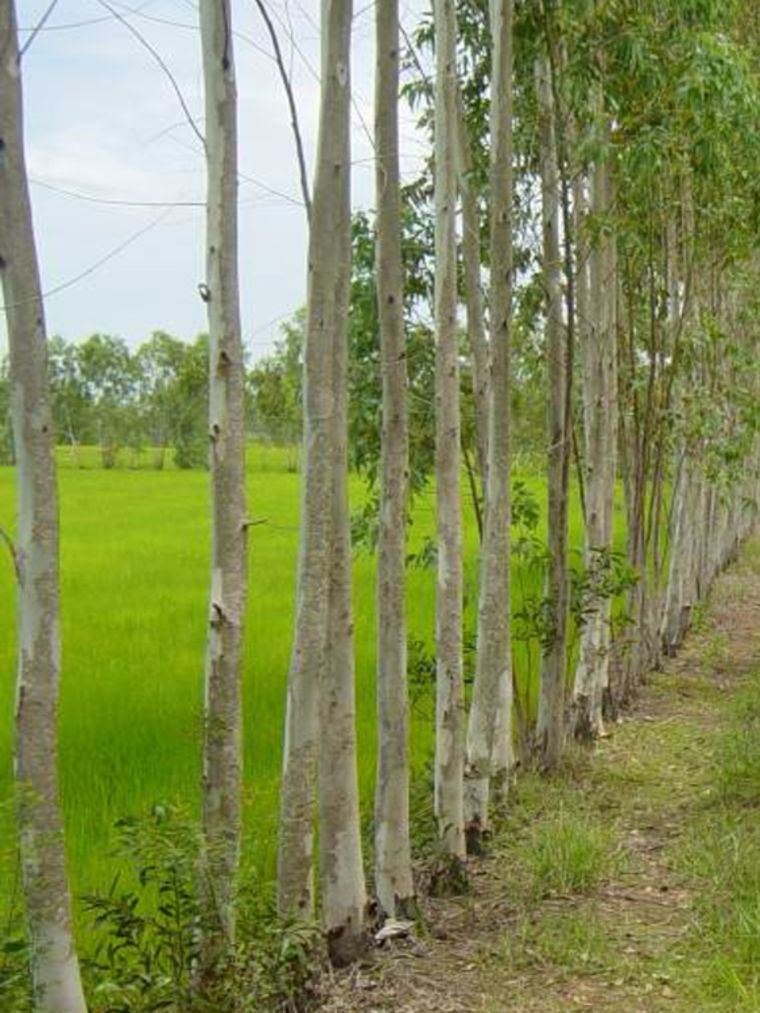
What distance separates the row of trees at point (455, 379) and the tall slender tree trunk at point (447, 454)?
1 cm

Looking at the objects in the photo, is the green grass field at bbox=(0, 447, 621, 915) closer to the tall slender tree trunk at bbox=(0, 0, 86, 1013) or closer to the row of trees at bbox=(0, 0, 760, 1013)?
the row of trees at bbox=(0, 0, 760, 1013)

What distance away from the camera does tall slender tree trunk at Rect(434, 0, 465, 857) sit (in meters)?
4.67

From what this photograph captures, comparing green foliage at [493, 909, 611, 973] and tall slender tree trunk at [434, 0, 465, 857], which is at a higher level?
tall slender tree trunk at [434, 0, 465, 857]

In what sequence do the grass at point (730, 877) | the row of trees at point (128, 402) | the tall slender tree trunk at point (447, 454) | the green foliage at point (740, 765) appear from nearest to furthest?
the grass at point (730, 877) < the tall slender tree trunk at point (447, 454) < the green foliage at point (740, 765) < the row of trees at point (128, 402)

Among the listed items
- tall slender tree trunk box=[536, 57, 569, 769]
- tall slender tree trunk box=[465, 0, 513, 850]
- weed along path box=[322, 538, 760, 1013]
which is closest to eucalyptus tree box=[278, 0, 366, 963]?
weed along path box=[322, 538, 760, 1013]

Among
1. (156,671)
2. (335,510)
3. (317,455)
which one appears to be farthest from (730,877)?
(156,671)

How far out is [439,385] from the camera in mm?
4688

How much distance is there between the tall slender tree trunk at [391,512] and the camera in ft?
13.2

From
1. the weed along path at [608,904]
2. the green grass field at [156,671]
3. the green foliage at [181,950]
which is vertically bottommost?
the weed along path at [608,904]

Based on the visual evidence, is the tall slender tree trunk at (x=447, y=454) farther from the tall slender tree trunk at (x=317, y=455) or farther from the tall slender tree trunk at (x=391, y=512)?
the tall slender tree trunk at (x=317, y=455)

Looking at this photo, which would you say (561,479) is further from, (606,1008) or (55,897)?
(55,897)

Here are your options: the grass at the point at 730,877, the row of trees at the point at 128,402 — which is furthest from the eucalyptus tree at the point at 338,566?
the row of trees at the point at 128,402

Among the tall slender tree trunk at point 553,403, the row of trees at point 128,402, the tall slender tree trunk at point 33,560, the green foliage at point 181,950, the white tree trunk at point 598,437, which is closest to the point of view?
the tall slender tree trunk at point 33,560

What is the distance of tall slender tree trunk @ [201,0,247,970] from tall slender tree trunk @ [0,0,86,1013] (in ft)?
1.86
